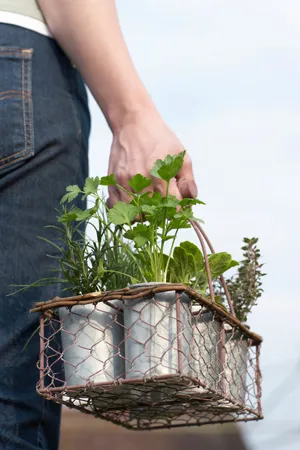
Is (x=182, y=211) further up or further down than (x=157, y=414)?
further up

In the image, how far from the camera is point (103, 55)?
1.41 m

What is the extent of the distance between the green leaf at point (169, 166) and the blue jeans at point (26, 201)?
0.72 ft

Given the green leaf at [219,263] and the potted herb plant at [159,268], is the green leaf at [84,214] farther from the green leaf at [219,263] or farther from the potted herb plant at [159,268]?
the green leaf at [219,263]

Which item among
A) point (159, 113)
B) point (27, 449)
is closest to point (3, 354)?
point (27, 449)

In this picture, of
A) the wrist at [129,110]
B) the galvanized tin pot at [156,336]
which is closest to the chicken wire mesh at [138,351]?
the galvanized tin pot at [156,336]

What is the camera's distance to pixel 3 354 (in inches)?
54.5

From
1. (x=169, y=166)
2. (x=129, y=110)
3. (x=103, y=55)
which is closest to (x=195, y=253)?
(x=169, y=166)

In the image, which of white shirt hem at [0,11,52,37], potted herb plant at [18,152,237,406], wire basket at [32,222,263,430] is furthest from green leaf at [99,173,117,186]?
white shirt hem at [0,11,52,37]

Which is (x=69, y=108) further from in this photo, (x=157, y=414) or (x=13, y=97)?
(x=157, y=414)

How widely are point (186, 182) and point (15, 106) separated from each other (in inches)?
13.7

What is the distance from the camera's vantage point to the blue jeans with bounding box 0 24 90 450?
139cm

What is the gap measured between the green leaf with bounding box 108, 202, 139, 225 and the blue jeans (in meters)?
0.17

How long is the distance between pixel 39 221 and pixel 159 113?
1.01ft

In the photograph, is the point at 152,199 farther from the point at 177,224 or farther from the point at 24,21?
the point at 24,21
